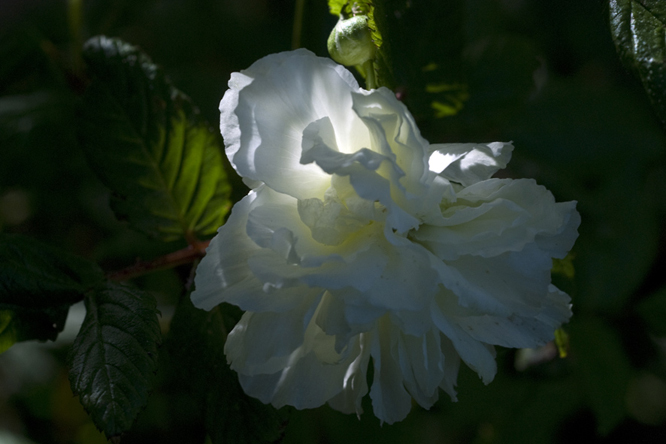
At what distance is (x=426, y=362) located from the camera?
0.55m

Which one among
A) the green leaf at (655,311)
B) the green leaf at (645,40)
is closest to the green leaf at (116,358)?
the green leaf at (645,40)

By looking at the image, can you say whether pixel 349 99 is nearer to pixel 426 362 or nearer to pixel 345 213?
pixel 345 213

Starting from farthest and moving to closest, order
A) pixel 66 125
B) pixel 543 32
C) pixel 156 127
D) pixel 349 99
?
pixel 543 32 < pixel 66 125 < pixel 156 127 < pixel 349 99

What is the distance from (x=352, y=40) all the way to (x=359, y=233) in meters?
0.20

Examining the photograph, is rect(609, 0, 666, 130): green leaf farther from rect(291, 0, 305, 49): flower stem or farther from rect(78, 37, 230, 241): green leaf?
rect(78, 37, 230, 241): green leaf

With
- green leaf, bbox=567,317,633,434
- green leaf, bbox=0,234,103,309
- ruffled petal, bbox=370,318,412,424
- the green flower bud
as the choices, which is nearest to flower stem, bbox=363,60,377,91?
the green flower bud

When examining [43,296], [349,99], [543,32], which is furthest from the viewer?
[543,32]

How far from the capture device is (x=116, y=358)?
0.58m

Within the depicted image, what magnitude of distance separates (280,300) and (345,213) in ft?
0.36

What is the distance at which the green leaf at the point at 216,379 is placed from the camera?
644 millimetres

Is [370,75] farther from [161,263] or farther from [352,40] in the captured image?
[161,263]

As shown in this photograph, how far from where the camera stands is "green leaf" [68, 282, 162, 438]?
0.54m

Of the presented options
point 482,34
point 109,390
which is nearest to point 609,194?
point 482,34

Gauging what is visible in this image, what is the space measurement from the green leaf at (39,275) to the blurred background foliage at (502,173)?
0.19 metres
